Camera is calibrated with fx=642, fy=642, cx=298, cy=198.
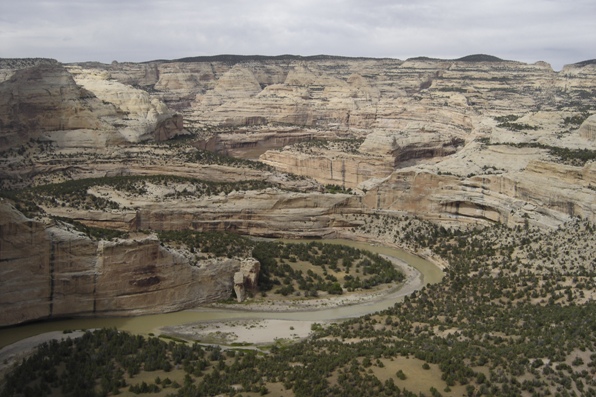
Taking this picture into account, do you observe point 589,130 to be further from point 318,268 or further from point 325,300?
point 325,300

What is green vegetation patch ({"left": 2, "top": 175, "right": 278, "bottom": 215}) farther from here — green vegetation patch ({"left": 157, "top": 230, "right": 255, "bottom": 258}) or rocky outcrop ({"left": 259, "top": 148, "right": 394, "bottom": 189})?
rocky outcrop ({"left": 259, "top": 148, "right": 394, "bottom": 189})

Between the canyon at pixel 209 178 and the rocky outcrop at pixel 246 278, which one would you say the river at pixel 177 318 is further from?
the rocky outcrop at pixel 246 278

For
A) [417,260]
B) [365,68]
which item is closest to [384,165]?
[417,260]

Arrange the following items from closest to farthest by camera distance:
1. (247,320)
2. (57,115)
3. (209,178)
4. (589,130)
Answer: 1. (247,320)
2. (589,130)
3. (209,178)
4. (57,115)

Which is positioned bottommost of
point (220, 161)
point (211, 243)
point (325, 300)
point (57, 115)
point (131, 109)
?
point (325, 300)

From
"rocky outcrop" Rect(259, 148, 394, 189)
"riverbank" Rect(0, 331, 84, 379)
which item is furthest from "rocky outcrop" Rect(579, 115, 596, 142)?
"riverbank" Rect(0, 331, 84, 379)

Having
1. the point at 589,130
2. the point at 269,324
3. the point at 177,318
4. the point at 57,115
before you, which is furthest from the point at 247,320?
A: the point at 589,130

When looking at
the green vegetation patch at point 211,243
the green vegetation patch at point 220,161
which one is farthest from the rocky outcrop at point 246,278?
the green vegetation patch at point 220,161
